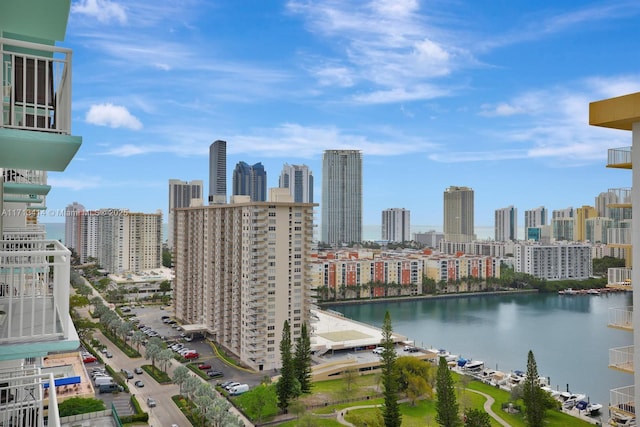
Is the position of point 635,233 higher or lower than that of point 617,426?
higher

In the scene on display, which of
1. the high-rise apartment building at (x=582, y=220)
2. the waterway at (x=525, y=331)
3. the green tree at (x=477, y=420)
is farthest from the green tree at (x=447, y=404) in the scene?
the high-rise apartment building at (x=582, y=220)

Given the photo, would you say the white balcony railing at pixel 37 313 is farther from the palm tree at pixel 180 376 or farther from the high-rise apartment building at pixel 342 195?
the high-rise apartment building at pixel 342 195

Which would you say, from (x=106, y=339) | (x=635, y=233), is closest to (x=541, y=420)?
(x=635, y=233)

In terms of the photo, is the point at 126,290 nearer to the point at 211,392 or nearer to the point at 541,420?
the point at 211,392

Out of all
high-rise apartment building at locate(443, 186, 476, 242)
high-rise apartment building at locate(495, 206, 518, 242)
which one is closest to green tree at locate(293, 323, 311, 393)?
high-rise apartment building at locate(443, 186, 476, 242)

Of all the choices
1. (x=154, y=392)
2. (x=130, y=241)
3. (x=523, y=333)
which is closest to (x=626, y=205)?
(x=154, y=392)
